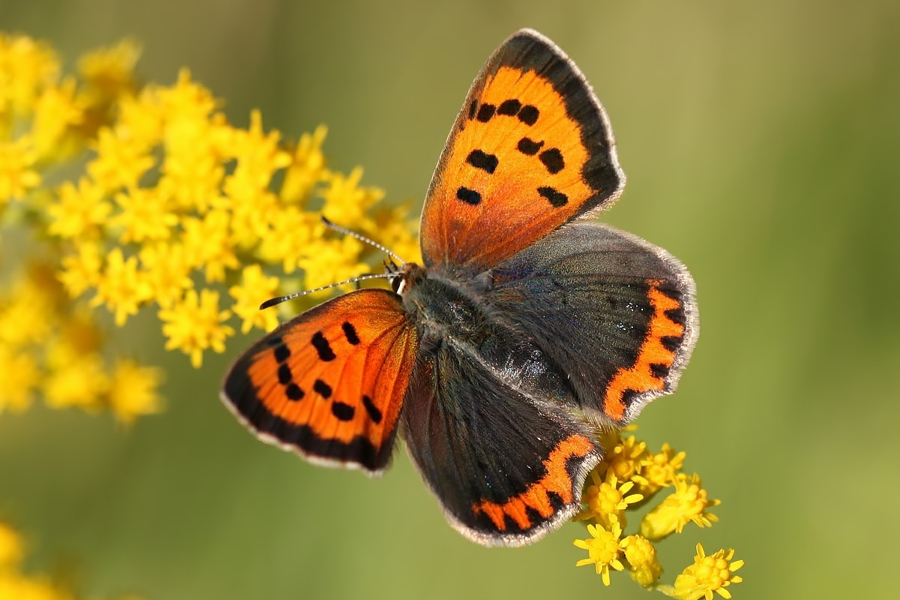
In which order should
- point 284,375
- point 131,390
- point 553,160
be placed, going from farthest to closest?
point 131,390, point 553,160, point 284,375

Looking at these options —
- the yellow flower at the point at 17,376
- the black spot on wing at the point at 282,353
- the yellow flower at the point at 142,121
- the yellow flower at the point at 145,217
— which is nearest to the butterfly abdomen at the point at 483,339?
the black spot on wing at the point at 282,353

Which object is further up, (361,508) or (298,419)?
(361,508)

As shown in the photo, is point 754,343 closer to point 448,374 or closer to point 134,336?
point 448,374

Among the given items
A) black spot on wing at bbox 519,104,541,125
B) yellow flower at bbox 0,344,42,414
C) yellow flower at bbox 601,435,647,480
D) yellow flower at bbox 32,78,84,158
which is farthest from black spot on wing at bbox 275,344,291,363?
yellow flower at bbox 32,78,84,158

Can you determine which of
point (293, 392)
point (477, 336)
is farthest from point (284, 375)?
point (477, 336)

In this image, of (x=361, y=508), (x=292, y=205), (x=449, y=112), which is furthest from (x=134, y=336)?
(x=449, y=112)

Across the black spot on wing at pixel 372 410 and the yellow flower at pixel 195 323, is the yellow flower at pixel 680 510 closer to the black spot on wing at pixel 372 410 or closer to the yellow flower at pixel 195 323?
the black spot on wing at pixel 372 410

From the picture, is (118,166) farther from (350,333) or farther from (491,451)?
(491,451)

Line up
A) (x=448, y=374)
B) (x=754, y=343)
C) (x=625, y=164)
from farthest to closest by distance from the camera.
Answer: (x=625, y=164) < (x=754, y=343) < (x=448, y=374)
